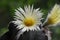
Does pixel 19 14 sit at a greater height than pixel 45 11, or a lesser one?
lesser

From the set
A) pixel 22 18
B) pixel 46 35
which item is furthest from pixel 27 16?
pixel 46 35

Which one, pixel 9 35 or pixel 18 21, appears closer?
pixel 18 21

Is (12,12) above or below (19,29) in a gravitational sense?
above

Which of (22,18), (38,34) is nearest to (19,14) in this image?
(22,18)

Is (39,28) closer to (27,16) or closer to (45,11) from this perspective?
(27,16)

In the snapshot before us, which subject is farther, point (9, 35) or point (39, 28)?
point (9, 35)

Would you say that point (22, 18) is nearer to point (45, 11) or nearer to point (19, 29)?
point (19, 29)

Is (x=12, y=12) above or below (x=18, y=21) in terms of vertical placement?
above

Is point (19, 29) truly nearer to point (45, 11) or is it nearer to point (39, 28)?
point (39, 28)
